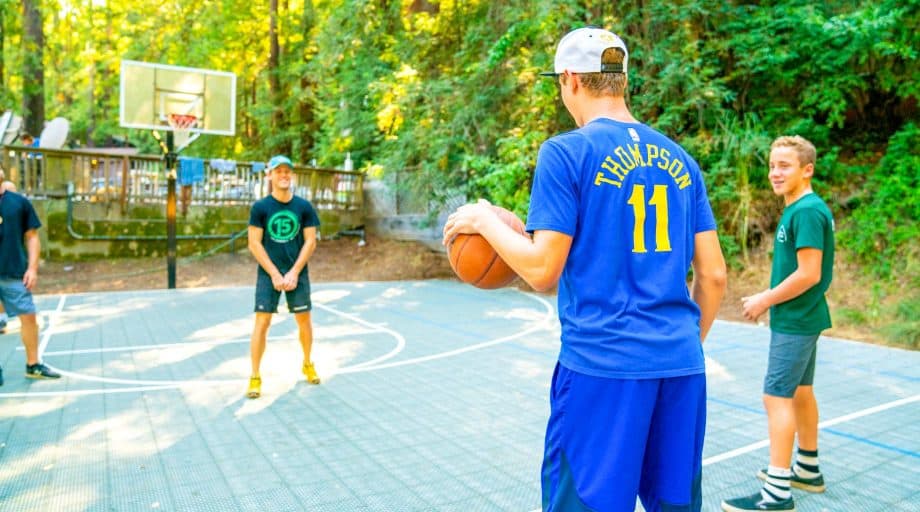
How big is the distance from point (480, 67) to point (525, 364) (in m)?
7.40

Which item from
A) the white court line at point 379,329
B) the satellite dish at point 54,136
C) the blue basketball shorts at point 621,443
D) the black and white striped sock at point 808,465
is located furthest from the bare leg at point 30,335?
the satellite dish at point 54,136

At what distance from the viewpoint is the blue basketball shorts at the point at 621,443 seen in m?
1.94

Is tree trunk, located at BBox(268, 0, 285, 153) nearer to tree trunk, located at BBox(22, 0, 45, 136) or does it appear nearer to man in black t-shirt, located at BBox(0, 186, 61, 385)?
tree trunk, located at BBox(22, 0, 45, 136)

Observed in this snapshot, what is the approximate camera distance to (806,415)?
3.74 meters

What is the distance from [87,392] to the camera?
573 cm

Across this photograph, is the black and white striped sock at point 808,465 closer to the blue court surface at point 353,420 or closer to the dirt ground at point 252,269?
the blue court surface at point 353,420

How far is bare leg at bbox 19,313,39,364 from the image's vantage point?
606 centimetres

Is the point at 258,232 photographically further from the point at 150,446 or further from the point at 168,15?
the point at 168,15

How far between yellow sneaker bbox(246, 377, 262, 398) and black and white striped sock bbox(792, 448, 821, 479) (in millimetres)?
3883

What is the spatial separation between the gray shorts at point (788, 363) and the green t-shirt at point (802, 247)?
0.04 meters

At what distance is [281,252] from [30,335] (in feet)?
7.62

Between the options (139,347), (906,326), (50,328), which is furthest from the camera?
(50,328)

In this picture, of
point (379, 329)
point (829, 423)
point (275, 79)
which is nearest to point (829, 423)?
point (829, 423)

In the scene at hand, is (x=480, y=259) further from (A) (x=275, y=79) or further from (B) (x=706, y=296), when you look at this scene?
(A) (x=275, y=79)
